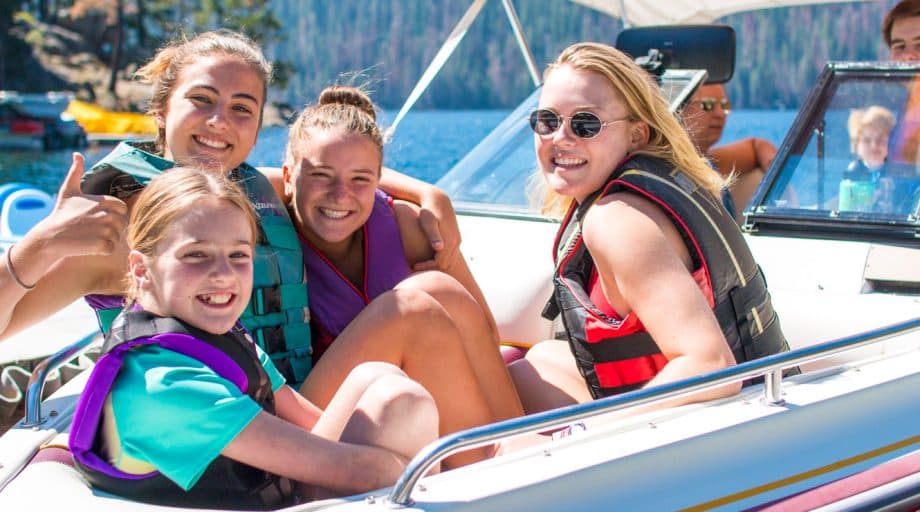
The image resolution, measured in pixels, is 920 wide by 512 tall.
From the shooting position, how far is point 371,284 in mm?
2471

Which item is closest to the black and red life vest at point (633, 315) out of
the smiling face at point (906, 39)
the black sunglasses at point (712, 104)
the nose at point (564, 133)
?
the nose at point (564, 133)

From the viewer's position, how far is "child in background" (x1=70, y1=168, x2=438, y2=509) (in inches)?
60.7

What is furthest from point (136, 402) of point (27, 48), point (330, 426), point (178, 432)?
point (27, 48)

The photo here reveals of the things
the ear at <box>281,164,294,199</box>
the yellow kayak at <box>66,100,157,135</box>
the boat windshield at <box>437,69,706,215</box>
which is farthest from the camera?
the yellow kayak at <box>66,100,157,135</box>

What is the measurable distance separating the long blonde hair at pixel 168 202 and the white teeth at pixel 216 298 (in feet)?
0.35

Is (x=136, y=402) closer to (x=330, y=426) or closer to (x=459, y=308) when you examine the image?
(x=330, y=426)

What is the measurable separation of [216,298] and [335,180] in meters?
0.76

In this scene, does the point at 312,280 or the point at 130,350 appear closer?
the point at 130,350

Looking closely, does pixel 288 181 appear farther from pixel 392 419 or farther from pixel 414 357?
pixel 392 419

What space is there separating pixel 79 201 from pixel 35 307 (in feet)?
1.06

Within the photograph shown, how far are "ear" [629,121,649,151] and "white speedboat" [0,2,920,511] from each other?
22.4 inches

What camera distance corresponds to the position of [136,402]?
1554 mm

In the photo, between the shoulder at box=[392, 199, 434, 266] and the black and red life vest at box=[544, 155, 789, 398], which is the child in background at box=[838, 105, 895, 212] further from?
the shoulder at box=[392, 199, 434, 266]

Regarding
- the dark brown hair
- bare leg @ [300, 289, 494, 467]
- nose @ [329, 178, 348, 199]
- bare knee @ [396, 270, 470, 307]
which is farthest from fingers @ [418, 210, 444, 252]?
the dark brown hair
